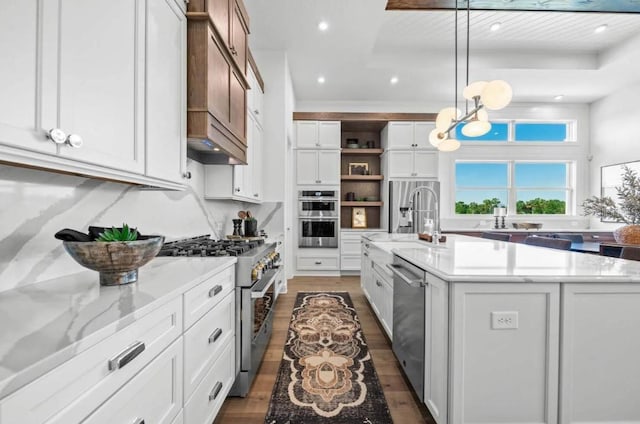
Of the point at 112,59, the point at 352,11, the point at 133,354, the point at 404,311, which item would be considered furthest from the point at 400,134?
the point at 133,354

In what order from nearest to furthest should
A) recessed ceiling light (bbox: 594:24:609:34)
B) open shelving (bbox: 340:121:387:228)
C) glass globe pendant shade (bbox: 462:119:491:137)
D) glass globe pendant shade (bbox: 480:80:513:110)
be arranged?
1. glass globe pendant shade (bbox: 480:80:513:110)
2. glass globe pendant shade (bbox: 462:119:491:137)
3. recessed ceiling light (bbox: 594:24:609:34)
4. open shelving (bbox: 340:121:387:228)

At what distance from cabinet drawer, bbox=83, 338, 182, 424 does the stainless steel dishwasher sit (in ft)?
4.05

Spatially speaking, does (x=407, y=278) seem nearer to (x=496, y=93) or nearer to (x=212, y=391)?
(x=212, y=391)

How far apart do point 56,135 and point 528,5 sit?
464 centimetres

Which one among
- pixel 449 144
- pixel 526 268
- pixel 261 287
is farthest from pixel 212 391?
pixel 449 144

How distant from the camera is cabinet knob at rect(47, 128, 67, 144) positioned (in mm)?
846

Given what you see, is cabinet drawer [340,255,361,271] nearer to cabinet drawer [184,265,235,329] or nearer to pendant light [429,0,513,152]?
pendant light [429,0,513,152]

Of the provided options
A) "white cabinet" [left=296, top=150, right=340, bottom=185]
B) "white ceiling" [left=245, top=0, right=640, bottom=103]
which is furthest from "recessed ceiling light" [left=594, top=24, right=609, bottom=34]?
"white cabinet" [left=296, top=150, right=340, bottom=185]

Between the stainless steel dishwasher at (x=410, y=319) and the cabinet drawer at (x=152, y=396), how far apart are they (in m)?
1.23

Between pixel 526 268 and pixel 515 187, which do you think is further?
pixel 515 187

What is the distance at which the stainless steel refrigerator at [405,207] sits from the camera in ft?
17.1

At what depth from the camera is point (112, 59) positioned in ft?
3.67

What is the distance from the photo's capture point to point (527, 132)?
6086mm

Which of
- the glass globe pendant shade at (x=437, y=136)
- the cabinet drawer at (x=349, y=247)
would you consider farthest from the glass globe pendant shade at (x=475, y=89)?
the cabinet drawer at (x=349, y=247)
